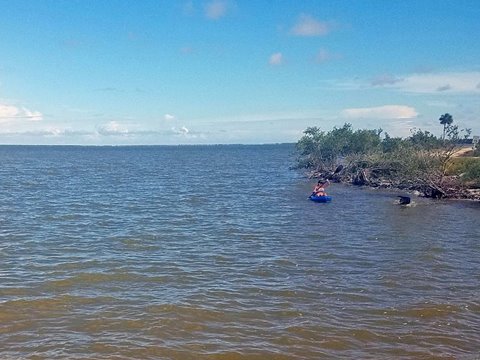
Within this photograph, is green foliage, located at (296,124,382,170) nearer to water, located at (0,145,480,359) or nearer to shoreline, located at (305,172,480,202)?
shoreline, located at (305,172,480,202)

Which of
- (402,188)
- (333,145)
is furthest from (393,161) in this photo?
(333,145)

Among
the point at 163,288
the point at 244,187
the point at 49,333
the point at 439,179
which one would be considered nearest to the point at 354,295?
the point at 163,288

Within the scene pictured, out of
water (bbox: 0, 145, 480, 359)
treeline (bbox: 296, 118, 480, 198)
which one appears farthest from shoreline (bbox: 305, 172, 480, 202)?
water (bbox: 0, 145, 480, 359)

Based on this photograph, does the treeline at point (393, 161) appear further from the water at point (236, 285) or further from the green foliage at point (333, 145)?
the water at point (236, 285)

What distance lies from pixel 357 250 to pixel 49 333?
17360mm

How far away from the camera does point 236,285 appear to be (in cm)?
2112

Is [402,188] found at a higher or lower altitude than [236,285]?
higher

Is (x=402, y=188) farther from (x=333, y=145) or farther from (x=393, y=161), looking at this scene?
(x=333, y=145)

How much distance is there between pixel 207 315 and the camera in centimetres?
1781

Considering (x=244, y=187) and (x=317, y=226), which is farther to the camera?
(x=244, y=187)

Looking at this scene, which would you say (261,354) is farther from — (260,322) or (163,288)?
(163,288)

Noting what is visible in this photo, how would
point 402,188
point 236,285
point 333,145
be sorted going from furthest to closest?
1. point 333,145
2. point 402,188
3. point 236,285

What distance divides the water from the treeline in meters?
13.9

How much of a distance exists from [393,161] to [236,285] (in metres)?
46.6
